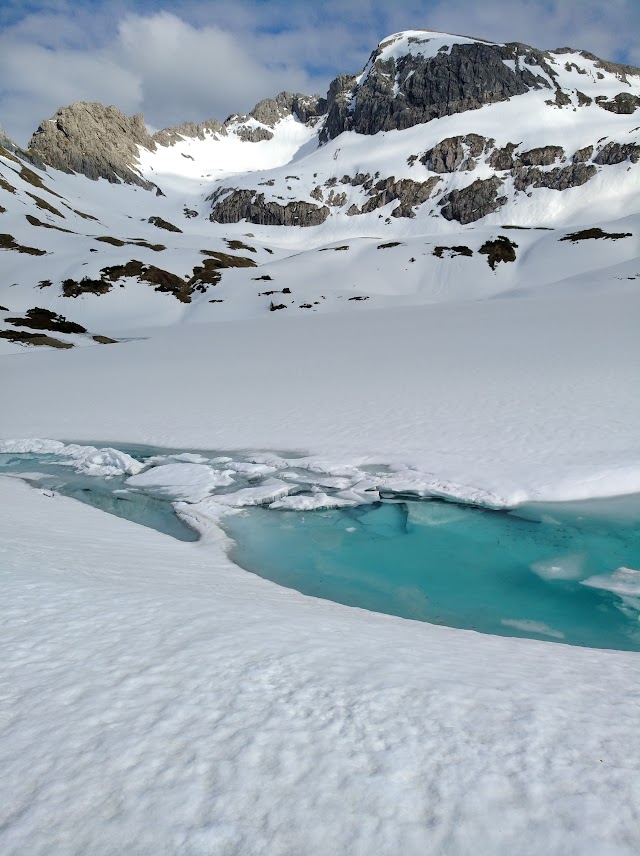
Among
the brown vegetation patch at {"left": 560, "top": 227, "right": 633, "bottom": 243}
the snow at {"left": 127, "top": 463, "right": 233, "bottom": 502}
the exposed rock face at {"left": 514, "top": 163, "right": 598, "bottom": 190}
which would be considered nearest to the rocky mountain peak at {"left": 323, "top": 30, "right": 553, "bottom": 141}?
the exposed rock face at {"left": 514, "top": 163, "right": 598, "bottom": 190}

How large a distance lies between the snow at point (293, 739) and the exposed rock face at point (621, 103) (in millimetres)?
184590

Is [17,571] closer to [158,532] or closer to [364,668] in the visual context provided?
[364,668]

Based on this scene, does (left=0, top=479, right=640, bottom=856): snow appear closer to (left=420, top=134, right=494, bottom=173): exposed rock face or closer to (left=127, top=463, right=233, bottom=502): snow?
(left=127, top=463, right=233, bottom=502): snow

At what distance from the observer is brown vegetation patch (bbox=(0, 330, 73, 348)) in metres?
43.1

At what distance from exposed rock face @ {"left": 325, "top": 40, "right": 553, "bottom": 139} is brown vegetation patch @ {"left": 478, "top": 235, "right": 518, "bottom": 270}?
11800cm

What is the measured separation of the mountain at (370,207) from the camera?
59.6 m

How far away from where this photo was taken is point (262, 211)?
150500 mm

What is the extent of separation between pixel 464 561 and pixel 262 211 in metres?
158

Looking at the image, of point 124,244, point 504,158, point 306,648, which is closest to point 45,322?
point 124,244

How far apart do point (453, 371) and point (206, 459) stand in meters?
9.22

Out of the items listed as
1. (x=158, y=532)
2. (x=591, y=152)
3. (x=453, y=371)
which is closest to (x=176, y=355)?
(x=453, y=371)

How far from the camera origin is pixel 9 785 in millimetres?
1822

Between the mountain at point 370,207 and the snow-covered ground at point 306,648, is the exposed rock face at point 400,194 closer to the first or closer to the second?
the mountain at point 370,207

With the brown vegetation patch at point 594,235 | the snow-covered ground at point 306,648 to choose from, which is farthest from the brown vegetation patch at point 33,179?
the snow-covered ground at point 306,648
